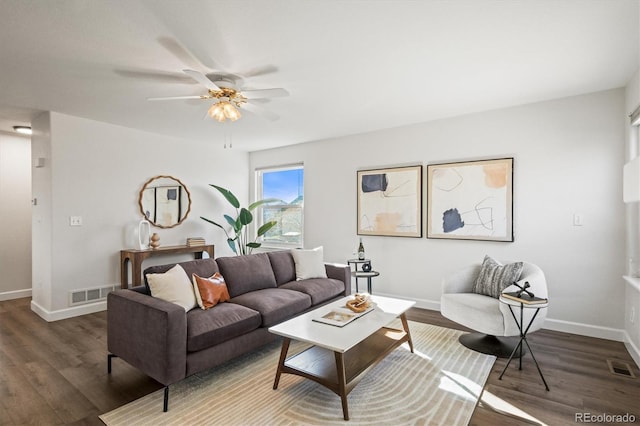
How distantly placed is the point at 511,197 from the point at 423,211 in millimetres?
1039

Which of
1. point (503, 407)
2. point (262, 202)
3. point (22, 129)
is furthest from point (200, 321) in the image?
point (22, 129)

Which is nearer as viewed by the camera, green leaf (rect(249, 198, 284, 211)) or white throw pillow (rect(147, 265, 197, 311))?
white throw pillow (rect(147, 265, 197, 311))

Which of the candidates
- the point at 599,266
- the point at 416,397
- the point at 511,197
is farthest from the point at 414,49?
the point at 599,266

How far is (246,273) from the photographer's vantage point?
137 inches

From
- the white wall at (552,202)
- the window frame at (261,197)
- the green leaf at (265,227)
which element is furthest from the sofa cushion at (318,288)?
the window frame at (261,197)

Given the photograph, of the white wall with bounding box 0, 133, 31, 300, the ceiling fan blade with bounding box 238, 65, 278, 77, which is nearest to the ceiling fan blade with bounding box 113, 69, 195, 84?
the ceiling fan blade with bounding box 238, 65, 278, 77

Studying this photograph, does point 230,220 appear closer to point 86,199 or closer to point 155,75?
point 86,199

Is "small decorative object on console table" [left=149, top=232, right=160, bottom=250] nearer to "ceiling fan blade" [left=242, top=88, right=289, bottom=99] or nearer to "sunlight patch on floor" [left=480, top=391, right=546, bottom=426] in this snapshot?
"ceiling fan blade" [left=242, top=88, right=289, bottom=99]

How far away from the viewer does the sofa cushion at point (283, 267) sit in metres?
3.88

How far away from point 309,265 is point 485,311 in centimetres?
198

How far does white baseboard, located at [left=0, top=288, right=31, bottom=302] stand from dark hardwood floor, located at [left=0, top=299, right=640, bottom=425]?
196 cm

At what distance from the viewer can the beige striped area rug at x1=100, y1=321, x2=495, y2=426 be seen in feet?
6.58

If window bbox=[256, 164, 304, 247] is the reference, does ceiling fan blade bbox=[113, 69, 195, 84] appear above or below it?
above

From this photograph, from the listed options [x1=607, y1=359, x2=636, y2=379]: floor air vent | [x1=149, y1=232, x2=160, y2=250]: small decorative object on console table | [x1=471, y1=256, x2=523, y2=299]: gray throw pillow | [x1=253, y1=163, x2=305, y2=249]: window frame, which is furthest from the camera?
[x1=253, y1=163, x2=305, y2=249]: window frame
